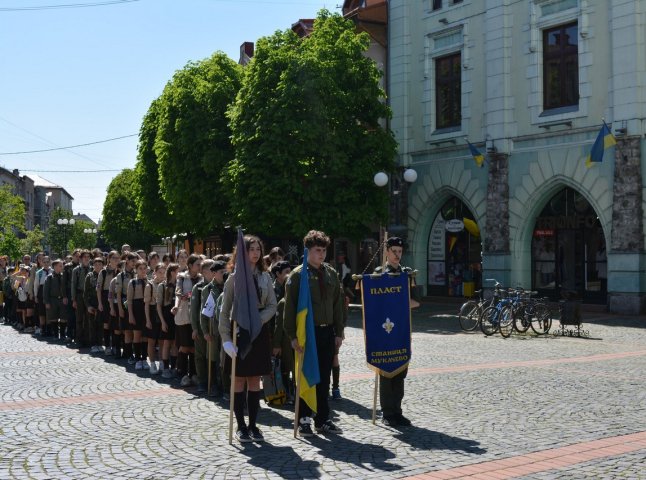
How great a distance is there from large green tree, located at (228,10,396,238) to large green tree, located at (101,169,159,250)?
48.6 metres

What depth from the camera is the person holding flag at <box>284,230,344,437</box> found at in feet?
26.5

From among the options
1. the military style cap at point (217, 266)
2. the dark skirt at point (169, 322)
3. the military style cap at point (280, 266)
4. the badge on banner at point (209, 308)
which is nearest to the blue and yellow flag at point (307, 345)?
the badge on banner at point (209, 308)

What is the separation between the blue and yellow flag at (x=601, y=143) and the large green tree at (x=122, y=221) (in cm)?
5674

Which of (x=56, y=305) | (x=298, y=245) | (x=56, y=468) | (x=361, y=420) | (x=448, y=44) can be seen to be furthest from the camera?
(x=298, y=245)

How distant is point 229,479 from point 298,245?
28630mm

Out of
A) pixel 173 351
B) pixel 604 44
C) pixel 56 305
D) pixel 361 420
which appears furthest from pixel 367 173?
pixel 361 420

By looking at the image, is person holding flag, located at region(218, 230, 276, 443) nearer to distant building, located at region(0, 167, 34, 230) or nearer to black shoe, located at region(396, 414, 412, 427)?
black shoe, located at region(396, 414, 412, 427)

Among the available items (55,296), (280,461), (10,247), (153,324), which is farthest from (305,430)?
(10,247)

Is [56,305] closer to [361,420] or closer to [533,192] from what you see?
[361,420]

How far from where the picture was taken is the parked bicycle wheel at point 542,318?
19.3 metres

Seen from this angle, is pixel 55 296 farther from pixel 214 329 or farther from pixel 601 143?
pixel 601 143

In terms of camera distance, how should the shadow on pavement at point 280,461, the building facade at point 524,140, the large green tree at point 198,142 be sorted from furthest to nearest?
the large green tree at point 198,142 < the building facade at point 524,140 < the shadow on pavement at point 280,461

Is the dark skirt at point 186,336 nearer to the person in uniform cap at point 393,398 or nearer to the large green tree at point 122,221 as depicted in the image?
the person in uniform cap at point 393,398

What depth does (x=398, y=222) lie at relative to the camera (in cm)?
3259
